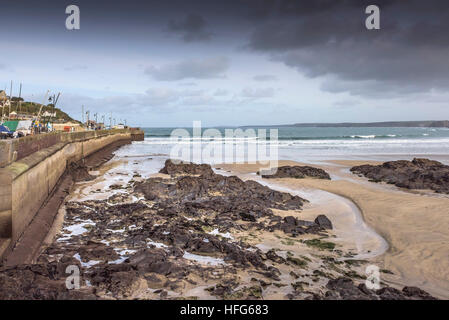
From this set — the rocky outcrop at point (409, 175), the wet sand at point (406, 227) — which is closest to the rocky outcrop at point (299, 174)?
the wet sand at point (406, 227)

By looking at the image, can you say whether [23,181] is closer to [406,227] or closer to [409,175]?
[406,227]

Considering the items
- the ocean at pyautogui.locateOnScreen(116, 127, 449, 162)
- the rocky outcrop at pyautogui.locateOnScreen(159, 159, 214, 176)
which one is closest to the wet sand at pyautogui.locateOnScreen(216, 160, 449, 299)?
the rocky outcrop at pyautogui.locateOnScreen(159, 159, 214, 176)

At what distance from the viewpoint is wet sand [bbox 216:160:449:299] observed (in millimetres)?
6492

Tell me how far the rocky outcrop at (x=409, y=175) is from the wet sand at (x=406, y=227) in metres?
1.06

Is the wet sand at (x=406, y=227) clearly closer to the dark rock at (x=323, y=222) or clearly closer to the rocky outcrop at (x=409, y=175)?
the rocky outcrop at (x=409, y=175)

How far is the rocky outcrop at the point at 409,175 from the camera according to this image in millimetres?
Result: 15676

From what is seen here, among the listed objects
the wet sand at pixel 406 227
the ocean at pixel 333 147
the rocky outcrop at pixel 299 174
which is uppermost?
the ocean at pixel 333 147

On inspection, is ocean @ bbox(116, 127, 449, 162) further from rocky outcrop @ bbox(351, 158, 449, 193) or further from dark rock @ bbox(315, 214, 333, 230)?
dark rock @ bbox(315, 214, 333, 230)

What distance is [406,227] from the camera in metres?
9.59

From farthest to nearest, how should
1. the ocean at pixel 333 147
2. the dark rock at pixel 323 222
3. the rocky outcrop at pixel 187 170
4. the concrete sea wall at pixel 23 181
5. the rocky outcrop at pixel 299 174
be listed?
the ocean at pixel 333 147, the rocky outcrop at pixel 187 170, the rocky outcrop at pixel 299 174, the dark rock at pixel 323 222, the concrete sea wall at pixel 23 181

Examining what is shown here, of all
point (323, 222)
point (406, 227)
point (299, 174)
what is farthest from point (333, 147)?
point (323, 222)

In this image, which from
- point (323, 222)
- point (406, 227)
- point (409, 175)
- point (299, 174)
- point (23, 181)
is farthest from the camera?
point (299, 174)

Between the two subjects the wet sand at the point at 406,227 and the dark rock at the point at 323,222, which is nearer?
the wet sand at the point at 406,227

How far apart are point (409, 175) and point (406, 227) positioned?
9.67 meters
